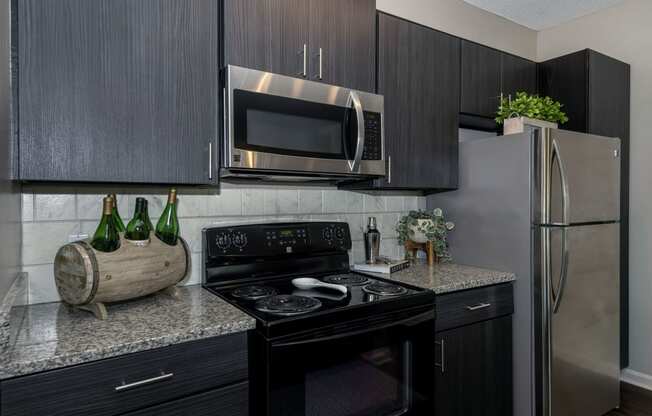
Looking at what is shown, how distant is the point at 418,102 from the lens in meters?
2.09

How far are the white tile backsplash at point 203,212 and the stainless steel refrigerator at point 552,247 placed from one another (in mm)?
502

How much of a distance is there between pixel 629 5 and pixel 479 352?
2502mm

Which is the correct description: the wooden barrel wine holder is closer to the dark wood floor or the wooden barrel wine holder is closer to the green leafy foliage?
the green leafy foliage

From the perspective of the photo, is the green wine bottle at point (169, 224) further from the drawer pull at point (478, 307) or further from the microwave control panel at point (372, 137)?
the drawer pull at point (478, 307)

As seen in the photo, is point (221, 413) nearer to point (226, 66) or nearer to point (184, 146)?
point (184, 146)

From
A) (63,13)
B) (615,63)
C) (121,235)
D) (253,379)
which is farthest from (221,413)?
(615,63)

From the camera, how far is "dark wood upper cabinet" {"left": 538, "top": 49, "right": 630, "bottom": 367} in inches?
98.3

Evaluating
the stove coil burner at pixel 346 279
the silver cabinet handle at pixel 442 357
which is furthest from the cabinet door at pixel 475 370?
the stove coil burner at pixel 346 279

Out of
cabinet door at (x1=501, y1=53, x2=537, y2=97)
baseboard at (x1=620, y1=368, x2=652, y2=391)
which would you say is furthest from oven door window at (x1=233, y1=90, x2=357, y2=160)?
baseboard at (x1=620, y1=368, x2=652, y2=391)

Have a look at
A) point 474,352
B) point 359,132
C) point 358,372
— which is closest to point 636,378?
point 474,352

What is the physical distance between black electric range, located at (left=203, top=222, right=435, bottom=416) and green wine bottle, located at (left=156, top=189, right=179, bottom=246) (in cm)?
20

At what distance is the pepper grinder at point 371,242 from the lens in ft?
7.09

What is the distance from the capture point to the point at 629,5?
2701 mm

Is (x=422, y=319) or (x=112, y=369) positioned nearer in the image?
(x=112, y=369)
